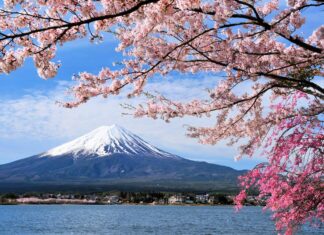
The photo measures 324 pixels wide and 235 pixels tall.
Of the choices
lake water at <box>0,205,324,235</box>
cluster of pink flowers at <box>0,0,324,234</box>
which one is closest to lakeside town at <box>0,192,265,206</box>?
lake water at <box>0,205,324,235</box>

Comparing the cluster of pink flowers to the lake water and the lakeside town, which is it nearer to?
the lake water

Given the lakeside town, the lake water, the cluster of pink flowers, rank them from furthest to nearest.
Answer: the lakeside town, the lake water, the cluster of pink flowers

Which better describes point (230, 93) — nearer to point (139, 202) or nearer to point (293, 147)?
point (293, 147)

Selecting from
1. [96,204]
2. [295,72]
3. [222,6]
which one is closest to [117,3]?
[222,6]

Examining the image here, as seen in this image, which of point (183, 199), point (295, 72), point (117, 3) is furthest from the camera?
point (183, 199)

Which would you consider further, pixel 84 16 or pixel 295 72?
pixel 295 72

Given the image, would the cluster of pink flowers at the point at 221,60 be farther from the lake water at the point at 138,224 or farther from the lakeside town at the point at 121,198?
the lakeside town at the point at 121,198

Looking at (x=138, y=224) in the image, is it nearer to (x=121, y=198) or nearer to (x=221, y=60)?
(x=221, y=60)

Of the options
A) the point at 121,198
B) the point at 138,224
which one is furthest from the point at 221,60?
the point at 121,198
